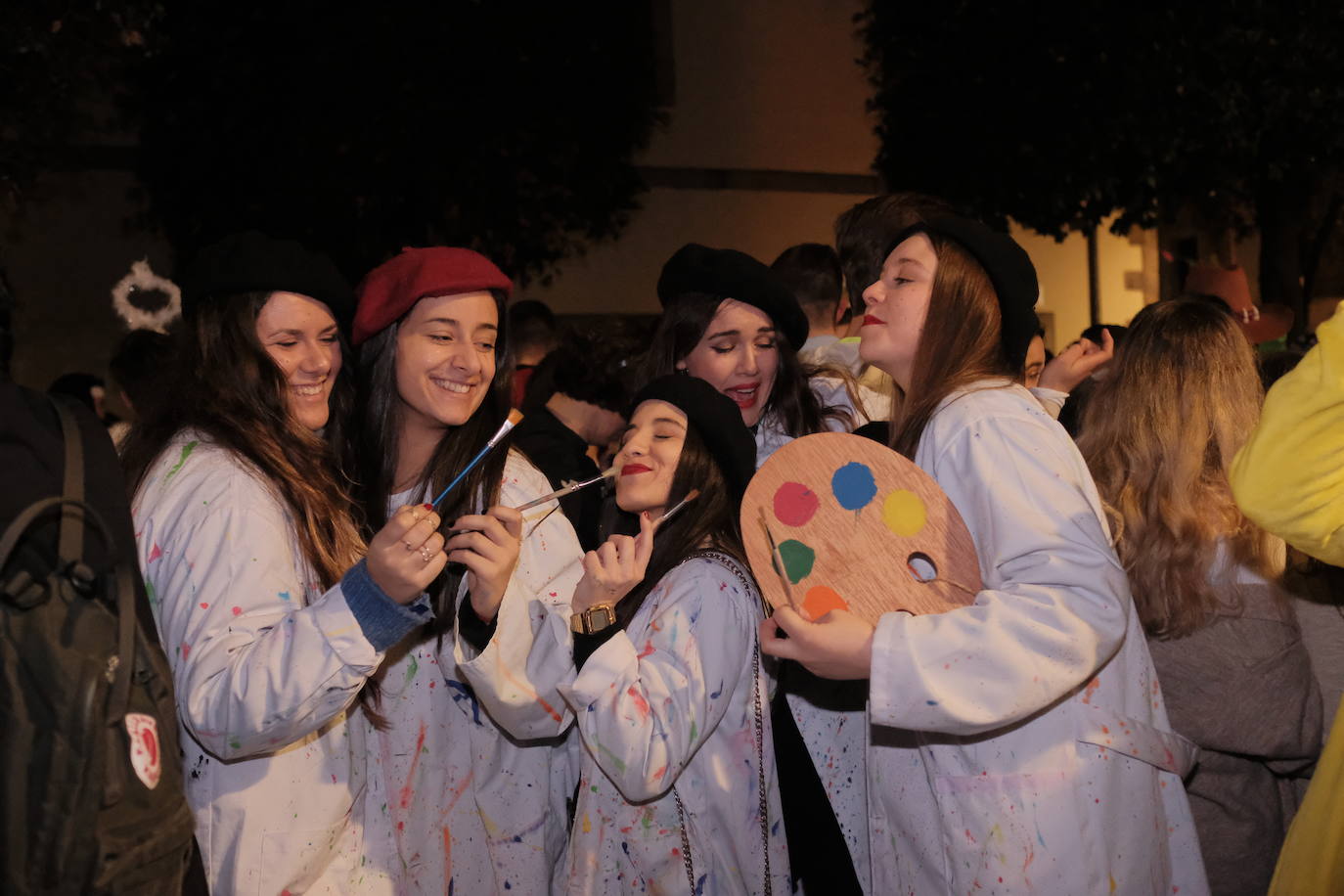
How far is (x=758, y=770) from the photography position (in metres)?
2.31

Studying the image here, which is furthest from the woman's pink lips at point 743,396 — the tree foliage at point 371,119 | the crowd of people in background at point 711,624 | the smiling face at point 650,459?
the tree foliage at point 371,119

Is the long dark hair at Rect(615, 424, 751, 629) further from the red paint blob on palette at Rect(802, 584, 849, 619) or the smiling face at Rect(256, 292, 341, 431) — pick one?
the smiling face at Rect(256, 292, 341, 431)

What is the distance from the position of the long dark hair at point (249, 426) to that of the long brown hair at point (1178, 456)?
5.37ft

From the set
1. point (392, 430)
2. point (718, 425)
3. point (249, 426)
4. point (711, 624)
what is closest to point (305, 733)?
point (249, 426)

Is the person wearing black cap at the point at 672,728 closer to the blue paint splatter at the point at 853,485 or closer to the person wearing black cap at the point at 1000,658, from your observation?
the person wearing black cap at the point at 1000,658

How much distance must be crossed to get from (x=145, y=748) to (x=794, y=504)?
3.41ft

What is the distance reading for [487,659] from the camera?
2236 mm

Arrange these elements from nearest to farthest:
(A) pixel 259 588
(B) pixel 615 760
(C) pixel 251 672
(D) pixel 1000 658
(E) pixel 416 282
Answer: (D) pixel 1000 658 → (C) pixel 251 672 → (A) pixel 259 588 → (B) pixel 615 760 → (E) pixel 416 282

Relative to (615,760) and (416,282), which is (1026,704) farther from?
(416,282)

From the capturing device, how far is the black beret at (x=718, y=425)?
2.58 m

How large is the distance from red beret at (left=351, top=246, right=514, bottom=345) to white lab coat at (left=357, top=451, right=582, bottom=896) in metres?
0.57

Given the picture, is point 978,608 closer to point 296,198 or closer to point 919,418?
point 919,418

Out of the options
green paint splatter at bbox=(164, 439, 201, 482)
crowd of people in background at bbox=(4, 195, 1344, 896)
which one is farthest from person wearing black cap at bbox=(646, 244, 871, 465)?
green paint splatter at bbox=(164, 439, 201, 482)

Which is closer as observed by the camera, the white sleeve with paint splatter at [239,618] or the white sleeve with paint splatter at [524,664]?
the white sleeve with paint splatter at [239,618]
